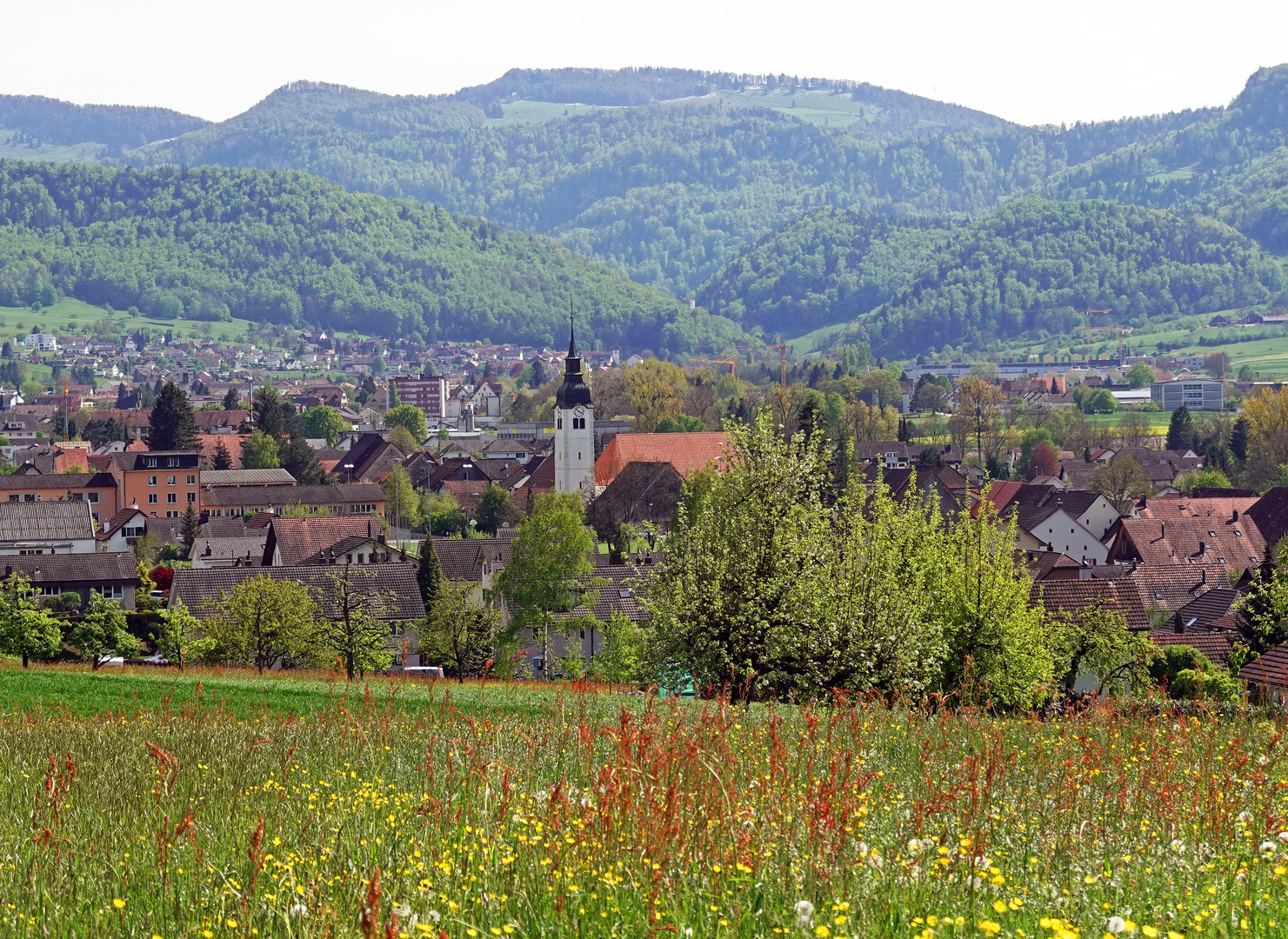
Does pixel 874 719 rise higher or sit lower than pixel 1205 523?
higher

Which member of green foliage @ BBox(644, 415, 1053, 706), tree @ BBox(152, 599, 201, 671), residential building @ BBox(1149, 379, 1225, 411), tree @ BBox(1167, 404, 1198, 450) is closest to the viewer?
green foliage @ BBox(644, 415, 1053, 706)

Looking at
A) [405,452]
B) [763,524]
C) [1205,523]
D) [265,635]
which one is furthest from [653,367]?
[763,524]

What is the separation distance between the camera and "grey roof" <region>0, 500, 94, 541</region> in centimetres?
6456

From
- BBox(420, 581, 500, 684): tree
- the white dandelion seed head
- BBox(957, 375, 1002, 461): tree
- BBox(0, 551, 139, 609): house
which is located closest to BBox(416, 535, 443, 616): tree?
BBox(420, 581, 500, 684): tree

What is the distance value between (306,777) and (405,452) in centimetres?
10348

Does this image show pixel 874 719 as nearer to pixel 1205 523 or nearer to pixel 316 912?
pixel 316 912

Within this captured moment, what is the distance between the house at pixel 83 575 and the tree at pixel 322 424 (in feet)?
255

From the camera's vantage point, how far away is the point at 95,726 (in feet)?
33.6

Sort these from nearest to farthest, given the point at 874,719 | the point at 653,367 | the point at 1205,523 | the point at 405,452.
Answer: the point at 874,719, the point at 1205,523, the point at 405,452, the point at 653,367

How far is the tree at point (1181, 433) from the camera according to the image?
340ft

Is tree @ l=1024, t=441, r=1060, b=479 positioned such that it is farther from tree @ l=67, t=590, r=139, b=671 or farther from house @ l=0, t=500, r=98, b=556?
tree @ l=67, t=590, r=139, b=671

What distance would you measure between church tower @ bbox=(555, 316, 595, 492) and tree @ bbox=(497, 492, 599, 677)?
45.4m

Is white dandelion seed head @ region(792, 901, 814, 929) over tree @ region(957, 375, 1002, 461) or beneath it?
over

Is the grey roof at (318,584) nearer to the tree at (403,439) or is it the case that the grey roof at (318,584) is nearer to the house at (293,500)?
the house at (293,500)
